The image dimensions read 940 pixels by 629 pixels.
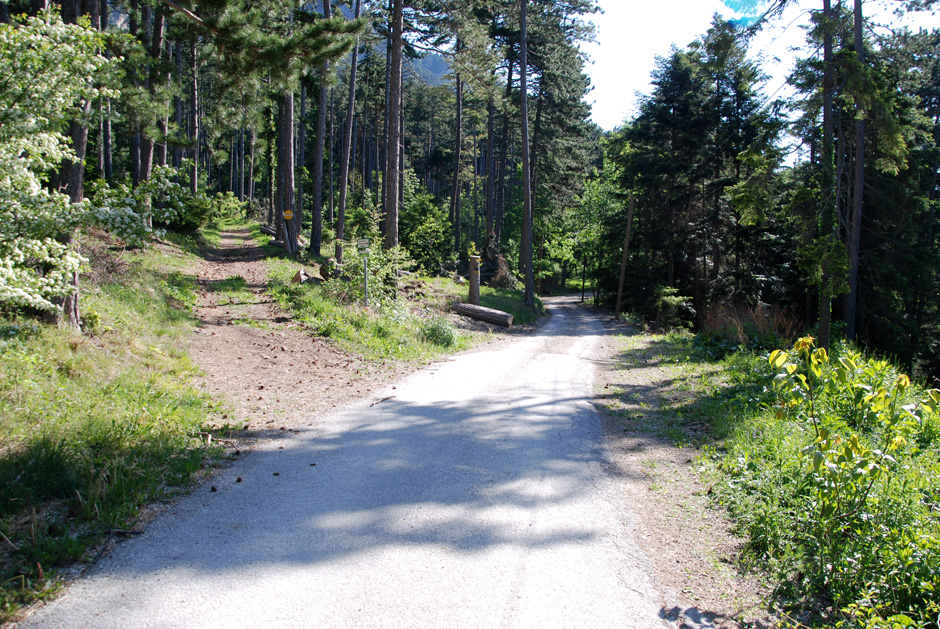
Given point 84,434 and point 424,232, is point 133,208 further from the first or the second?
point 424,232

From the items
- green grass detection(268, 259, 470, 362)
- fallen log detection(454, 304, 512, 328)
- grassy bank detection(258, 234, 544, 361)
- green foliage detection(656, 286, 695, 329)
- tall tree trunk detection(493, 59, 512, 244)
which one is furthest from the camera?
tall tree trunk detection(493, 59, 512, 244)

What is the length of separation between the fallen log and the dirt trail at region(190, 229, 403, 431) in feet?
24.8

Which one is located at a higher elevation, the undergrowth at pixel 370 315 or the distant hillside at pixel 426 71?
the distant hillside at pixel 426 71

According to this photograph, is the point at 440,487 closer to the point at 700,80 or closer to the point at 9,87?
the point at 9,87

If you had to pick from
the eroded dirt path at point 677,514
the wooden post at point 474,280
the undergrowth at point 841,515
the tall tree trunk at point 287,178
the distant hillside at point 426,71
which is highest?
the distant hillside at point 426,71

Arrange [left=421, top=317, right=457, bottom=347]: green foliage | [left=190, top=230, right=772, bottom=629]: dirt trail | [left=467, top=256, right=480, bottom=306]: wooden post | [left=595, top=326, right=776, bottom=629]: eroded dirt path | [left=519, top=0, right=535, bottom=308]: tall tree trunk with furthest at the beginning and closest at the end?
[left=519, top=0, right=535, bottom=308]: tall tree trunk < [left=467, top=256, right=480, bottom=306]: wooden post < [left=421, top=317, right=457, bottom=347]: green foliage < [left=190, top=230, right=772, bottom=629]: dirt trail < [left=595, top=326, right=776, bottom=629]: eroded dirt path

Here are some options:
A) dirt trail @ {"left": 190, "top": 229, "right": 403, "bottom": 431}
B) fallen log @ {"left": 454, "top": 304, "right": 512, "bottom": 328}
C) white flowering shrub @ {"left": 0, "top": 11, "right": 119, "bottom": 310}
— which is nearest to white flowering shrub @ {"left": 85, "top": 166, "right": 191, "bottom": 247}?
white flowering shrub @ {"left": 0, "top": 11, "right": 119, "bottom": 310}

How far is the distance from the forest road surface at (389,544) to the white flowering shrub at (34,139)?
2881 mm

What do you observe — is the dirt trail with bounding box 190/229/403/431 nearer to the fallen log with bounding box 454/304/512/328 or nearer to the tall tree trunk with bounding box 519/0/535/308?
the fallen log with bounding box 454/304/512/328

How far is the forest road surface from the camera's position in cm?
317

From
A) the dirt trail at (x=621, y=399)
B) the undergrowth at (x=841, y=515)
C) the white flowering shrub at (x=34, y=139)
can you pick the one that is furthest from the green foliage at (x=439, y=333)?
the undergrowth at (x=841, y=515)

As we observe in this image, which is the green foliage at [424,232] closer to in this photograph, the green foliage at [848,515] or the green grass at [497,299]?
the green grass at [497,299]

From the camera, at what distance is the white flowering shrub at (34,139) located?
518 centimetres

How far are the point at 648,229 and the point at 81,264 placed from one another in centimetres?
3026
